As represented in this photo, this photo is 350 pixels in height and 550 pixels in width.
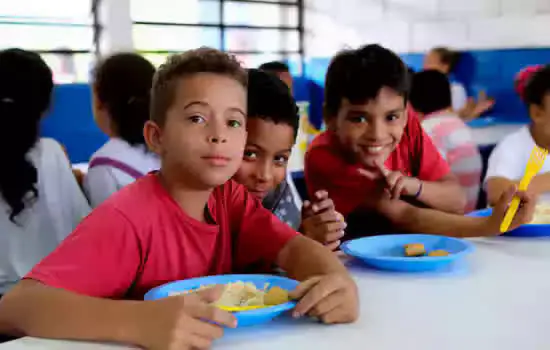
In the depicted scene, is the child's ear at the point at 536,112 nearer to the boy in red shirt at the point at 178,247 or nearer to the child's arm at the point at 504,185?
the child's arm at the point at 504,185

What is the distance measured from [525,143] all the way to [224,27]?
4.44m

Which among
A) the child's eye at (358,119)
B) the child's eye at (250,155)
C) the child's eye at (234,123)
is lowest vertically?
the child's eye at (250,155)

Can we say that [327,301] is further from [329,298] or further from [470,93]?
[470,93]

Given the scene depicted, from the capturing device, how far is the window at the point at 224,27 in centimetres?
574

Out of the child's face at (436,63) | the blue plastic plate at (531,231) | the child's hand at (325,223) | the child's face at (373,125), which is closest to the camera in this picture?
the child's hand at (325,223)

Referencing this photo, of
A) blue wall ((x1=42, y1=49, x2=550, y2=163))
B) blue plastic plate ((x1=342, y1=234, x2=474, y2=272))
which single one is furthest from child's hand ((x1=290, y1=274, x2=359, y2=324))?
blue wall ((x1=42, y1=49, x2=550, y2=163))

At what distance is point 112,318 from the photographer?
2.93 feet

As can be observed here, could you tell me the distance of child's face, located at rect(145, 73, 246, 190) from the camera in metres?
1.15

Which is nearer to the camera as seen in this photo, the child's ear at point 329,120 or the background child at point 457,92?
the child's ear at point 329,120

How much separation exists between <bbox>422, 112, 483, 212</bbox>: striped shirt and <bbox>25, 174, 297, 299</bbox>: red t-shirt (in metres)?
1.88

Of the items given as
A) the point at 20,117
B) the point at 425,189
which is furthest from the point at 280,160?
the point at 20,117

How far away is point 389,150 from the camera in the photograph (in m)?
1.78

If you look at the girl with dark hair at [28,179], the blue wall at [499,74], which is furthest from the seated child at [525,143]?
the blue wall at [499,74]

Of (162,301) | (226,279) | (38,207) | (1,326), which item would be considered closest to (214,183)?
(226,279)
